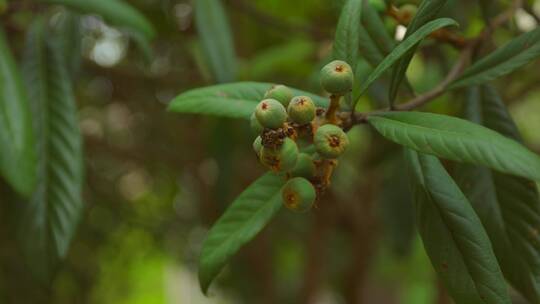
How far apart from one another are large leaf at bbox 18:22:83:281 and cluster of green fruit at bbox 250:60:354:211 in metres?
0.46

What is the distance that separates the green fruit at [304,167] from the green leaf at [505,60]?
20cm

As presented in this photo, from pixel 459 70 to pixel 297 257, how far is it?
7.09 ft

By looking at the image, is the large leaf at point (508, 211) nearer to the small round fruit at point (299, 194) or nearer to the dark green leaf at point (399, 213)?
the small round fruit at point (299, 194)

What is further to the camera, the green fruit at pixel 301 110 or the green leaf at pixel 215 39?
the green leaf at pixel 215 39

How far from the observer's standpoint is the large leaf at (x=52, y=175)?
1.02 meters

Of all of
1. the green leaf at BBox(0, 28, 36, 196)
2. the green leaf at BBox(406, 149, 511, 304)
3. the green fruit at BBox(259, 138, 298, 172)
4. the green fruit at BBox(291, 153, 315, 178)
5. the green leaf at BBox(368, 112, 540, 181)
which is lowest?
the green leaf at BBox(0, 28, 36, 196)

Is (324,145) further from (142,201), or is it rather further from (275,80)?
(142,201)

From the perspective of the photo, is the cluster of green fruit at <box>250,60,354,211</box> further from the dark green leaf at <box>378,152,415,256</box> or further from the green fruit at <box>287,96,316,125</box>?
the dark green leaf at <box>378,152,415,256</box>

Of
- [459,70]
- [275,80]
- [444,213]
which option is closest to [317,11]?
[275,80]

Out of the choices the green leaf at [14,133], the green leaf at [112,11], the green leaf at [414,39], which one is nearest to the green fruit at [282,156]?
the green leaf at [414,39]

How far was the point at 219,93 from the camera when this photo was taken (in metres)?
0.78

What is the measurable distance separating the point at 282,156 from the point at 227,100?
0.18 metres

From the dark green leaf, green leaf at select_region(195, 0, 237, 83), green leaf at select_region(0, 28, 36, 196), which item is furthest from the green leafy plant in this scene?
Answer: the dark green leaf

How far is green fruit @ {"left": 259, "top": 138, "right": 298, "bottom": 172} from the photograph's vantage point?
617mm
